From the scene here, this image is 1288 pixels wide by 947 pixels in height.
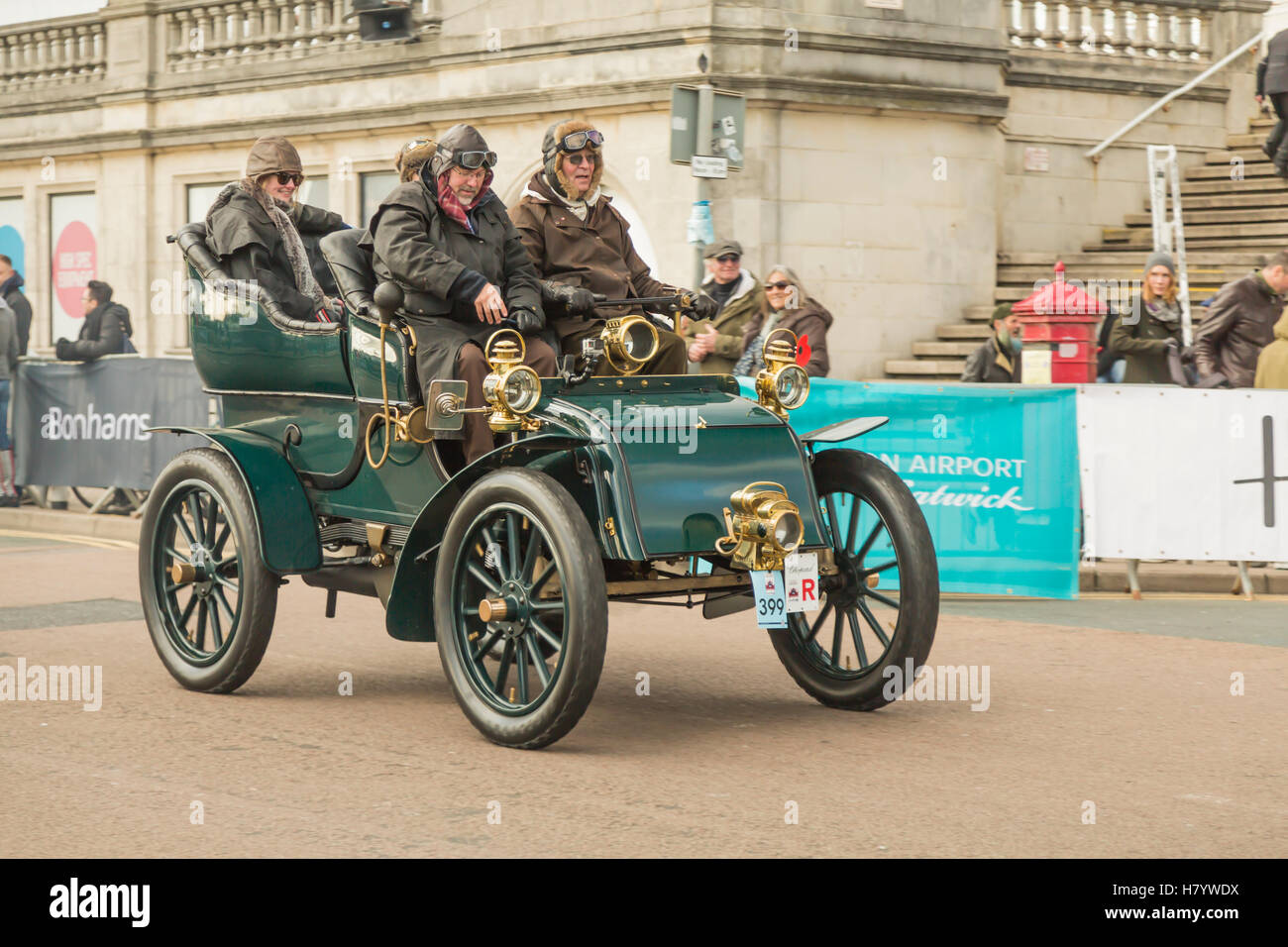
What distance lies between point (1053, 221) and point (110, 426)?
11.0 meters

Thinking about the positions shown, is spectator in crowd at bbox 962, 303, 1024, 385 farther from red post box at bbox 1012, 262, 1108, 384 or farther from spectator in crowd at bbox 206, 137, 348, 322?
spectator in crowd at bbox 206, 137, 348, 322

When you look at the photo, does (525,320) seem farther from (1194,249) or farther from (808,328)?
(1194,249)

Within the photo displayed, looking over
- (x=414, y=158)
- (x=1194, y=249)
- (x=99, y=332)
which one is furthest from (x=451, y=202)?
(x=1194, y=249)

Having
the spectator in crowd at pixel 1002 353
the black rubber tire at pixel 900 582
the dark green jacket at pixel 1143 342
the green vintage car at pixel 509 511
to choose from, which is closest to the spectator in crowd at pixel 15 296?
the spectator in crowd at pixel 1002 353

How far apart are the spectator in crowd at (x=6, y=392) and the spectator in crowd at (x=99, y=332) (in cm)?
54

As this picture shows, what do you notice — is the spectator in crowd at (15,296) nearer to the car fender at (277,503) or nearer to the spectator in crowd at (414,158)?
the spectator in crowd at (414,158)

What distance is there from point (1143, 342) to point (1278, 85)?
2.93 metres

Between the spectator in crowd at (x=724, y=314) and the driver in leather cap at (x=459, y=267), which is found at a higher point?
the spectator in crowd at (x=724, y=314)

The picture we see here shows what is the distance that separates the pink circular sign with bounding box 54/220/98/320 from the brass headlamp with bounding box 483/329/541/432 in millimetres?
21040

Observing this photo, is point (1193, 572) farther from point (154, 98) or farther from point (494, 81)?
point (154, 98)

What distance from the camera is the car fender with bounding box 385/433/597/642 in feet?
21.1

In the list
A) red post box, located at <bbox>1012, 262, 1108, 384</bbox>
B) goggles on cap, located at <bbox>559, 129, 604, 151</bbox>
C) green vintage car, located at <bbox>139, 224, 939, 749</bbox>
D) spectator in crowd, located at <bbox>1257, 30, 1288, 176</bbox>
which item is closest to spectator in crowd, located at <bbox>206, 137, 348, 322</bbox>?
green vintage car, located at <bbox>139, 224, 939, 749</bbox>

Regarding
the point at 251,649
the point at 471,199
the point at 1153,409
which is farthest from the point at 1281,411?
the point at 251,649

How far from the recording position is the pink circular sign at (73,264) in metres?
26.1
